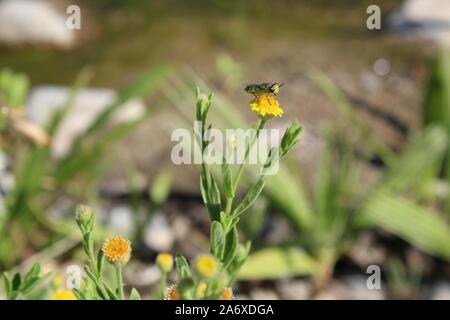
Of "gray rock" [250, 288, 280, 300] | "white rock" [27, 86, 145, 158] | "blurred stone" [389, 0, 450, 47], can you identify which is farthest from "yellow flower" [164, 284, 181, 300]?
"blurred stone" [389, 0, 450, 47]

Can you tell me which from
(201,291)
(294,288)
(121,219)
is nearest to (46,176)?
(121,219)

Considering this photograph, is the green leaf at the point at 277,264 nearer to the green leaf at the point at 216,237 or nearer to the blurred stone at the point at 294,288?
the blurred stone at the point at 294,288

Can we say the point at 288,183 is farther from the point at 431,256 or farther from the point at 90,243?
the point at 90,243

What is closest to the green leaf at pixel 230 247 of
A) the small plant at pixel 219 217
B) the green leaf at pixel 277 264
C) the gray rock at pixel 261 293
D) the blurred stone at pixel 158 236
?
the small plant at pixel 219 217

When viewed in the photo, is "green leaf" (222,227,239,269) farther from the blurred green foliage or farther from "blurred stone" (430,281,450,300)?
"blurred stone" (430,281,450,300)
